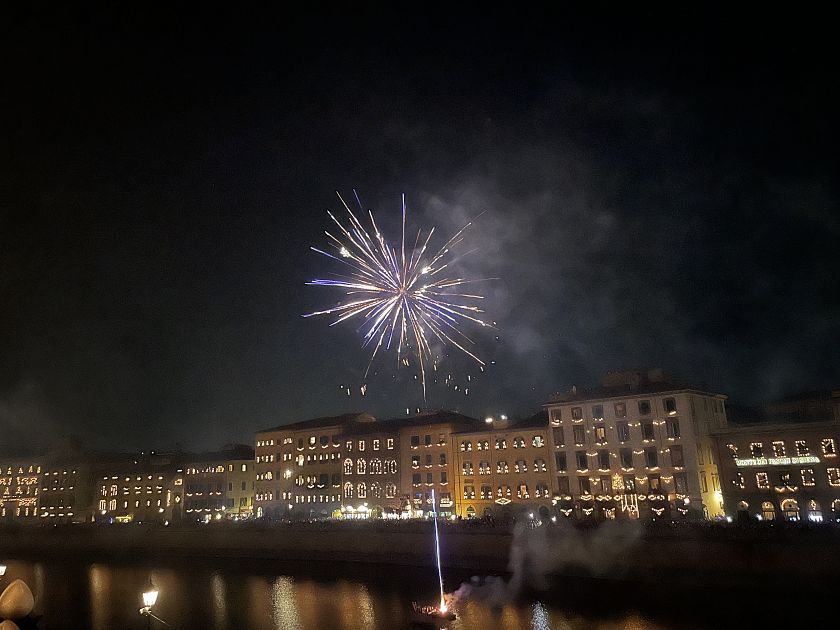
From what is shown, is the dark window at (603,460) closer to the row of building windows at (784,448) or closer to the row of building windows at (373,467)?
the row of building windows at (784,448)

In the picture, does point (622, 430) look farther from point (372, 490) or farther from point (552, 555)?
point (372, 490)

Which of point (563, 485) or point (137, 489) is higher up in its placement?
point (137, 489)

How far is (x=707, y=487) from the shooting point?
6788 cm

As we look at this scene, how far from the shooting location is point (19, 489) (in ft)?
457

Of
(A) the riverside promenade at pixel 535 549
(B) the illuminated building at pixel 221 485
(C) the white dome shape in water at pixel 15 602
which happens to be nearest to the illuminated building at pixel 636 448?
(A) the riverside promenade at pixel 535 549

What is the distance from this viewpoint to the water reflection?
135 ft

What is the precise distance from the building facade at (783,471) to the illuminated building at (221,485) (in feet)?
249

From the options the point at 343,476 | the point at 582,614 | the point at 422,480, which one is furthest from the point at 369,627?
the point at 343,476

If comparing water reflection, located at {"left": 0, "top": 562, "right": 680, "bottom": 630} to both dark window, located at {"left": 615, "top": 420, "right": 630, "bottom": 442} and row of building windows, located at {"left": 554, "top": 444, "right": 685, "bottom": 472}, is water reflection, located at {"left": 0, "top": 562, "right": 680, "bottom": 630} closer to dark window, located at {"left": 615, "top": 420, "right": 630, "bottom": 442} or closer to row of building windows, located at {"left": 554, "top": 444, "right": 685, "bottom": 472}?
row of building windows, located at {"left": 554, "top": 444, "right": 685, "bottom": 472}

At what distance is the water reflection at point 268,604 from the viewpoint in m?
41.1

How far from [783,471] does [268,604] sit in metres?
50.1

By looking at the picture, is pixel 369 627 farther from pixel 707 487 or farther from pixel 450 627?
pixel 707 487

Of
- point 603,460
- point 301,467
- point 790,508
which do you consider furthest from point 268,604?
point 301,467

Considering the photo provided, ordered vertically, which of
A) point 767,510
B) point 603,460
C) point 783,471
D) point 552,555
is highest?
point 603,460
